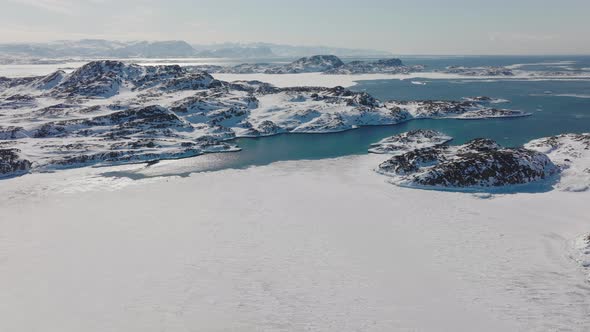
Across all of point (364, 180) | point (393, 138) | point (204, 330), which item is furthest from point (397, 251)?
point (393, 138)

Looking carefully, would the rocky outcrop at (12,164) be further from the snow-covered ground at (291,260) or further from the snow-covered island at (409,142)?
the snow-covered island at (409,142)

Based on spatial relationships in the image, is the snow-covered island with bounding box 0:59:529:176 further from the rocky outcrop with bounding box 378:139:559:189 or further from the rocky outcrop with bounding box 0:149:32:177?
the rocky outcrop with bounding box 378:139:559:189

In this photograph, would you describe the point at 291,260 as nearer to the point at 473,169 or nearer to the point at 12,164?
the point at 473,169

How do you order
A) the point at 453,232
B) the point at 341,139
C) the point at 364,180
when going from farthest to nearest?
the point at 341,139 → the point at 364,180 → the point at 453,232

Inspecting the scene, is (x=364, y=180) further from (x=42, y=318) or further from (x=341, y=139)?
(x=42, y=318)

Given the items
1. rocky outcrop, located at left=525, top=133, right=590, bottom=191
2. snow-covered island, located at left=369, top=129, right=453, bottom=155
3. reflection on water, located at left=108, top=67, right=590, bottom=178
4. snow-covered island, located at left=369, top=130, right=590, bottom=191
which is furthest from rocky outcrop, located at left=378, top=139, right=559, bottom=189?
reflection on water, located at left=108, top=67, right=590, bottom=178

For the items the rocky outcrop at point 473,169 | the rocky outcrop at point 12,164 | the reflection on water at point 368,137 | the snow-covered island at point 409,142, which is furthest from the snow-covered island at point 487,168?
the rocky outcrop at point 12,164
